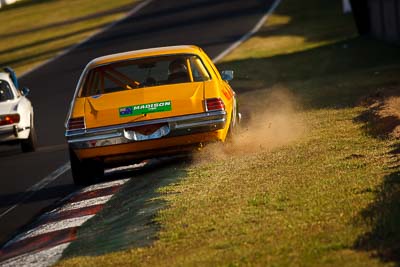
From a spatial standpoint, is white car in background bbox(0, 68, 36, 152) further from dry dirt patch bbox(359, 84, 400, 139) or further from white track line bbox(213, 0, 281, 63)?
white track line bbox(213, 0, 281, 63)

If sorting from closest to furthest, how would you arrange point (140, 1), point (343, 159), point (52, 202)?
point (343, 159) → point (52, 202) → point (140, 1)

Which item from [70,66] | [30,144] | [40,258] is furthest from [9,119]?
[70,66]

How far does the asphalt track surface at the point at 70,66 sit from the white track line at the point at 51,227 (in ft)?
0.78

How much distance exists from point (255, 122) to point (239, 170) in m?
6.05

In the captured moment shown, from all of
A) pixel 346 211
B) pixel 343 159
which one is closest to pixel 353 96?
pixel 343 159

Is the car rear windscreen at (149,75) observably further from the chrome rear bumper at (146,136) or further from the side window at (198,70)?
the chrome rear bumper at (146,136)

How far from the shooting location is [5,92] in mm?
20625

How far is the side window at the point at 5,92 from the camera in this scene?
20531 millimetres

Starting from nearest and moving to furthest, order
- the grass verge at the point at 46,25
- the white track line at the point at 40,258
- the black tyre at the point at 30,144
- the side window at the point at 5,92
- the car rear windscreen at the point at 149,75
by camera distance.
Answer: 1. the white track line at the point at 40,258
2. the car rear windscreen at the point at 149,75
3. the black tyre at the point at 30,144
4. the side window at the point at 5,92
5. the grass verge at the point at 46,25

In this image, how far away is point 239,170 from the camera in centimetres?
1247

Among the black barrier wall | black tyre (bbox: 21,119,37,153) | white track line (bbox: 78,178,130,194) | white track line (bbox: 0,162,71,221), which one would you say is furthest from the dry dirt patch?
the black barrier wall

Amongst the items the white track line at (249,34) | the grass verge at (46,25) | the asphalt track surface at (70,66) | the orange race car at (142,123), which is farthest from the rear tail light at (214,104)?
the grass verge at (46,25)

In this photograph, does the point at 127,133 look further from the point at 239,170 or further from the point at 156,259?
the point at 156,259

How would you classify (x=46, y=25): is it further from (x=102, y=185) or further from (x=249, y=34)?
(x=102, y=185)
